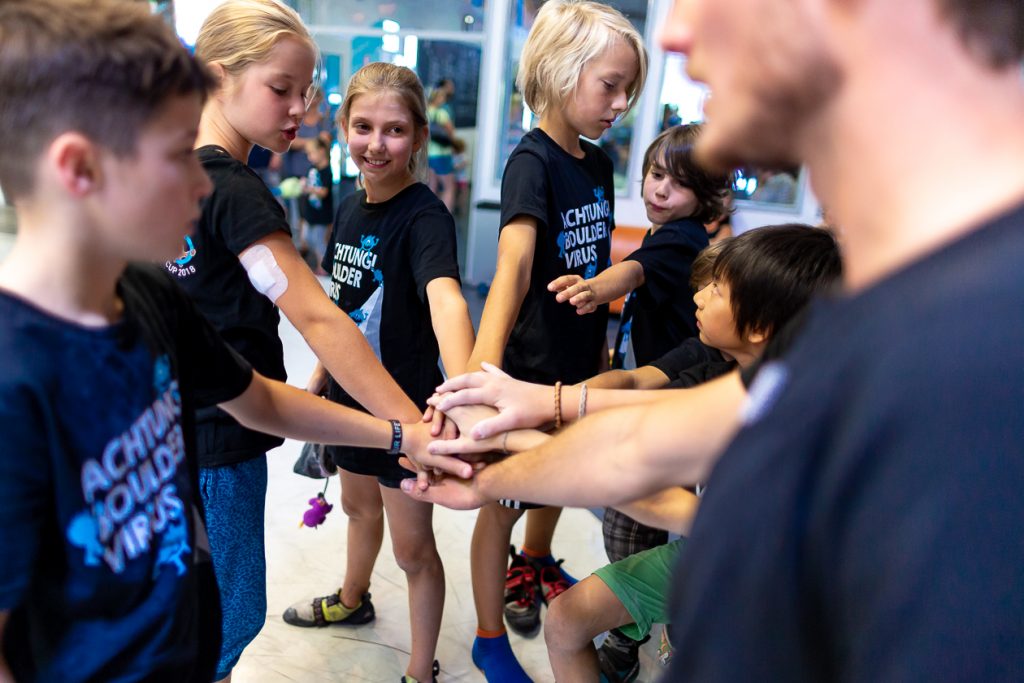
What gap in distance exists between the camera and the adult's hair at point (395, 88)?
179cm

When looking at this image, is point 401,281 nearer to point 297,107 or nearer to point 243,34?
point 297,107

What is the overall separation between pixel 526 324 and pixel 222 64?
90cm

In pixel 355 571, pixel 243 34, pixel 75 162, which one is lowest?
pixel 355 571

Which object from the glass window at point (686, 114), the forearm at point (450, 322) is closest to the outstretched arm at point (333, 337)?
the forearm at point (450, 322)

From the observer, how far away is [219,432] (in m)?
1.35

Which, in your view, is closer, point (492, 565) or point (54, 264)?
point (54, 264)

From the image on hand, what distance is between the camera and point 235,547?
141 cm

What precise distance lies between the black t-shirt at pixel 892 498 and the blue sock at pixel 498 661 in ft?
5.13

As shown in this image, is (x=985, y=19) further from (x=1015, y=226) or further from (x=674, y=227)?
(x=674, y=227)

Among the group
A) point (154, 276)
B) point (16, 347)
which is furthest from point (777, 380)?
point (154, 276)

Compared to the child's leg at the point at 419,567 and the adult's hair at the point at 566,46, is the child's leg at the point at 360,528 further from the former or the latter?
the adult's hair at the point at 566,46

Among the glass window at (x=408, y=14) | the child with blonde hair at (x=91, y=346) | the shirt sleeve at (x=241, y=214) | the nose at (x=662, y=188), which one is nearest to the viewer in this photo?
the child with blonde hair at (x=91, y=346)

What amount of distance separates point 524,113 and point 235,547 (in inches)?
236

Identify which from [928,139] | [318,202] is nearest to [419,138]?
[928,139]
